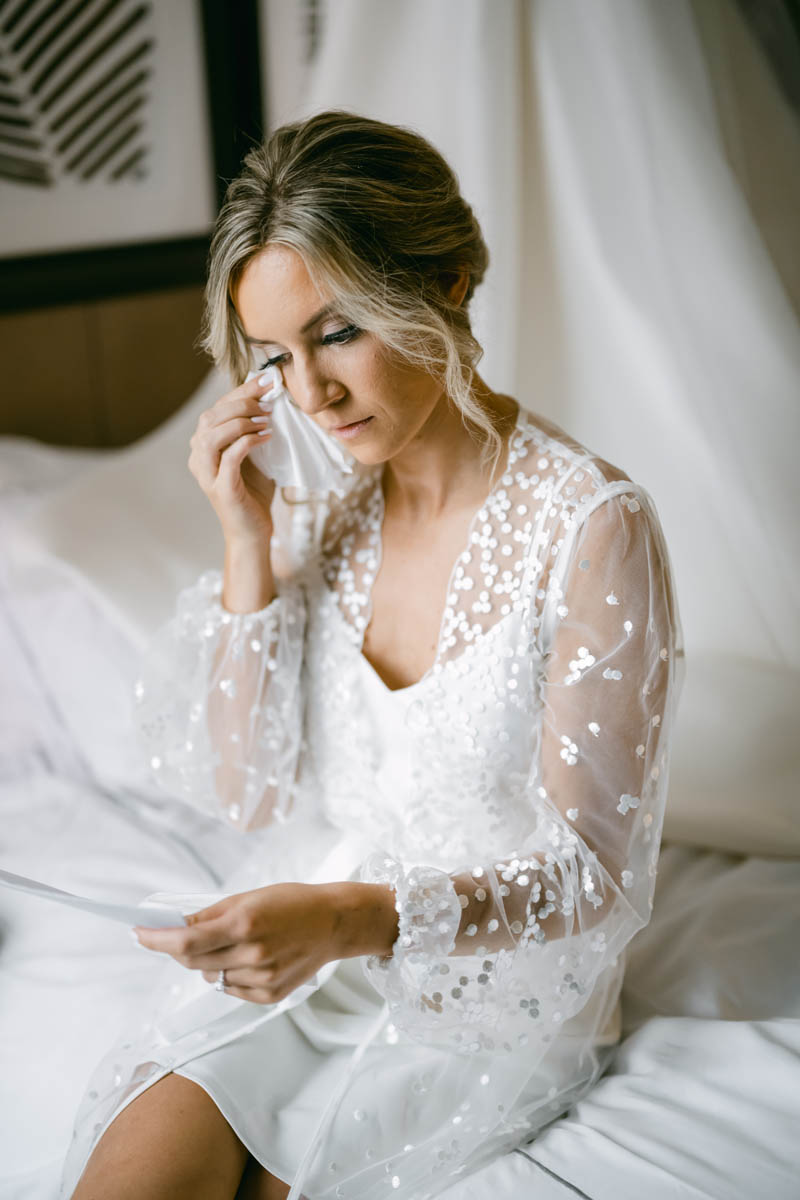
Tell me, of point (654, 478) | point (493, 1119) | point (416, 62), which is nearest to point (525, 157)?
point (416, 62)

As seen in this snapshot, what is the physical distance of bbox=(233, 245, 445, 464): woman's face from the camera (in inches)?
35.8

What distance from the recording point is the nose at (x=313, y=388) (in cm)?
94

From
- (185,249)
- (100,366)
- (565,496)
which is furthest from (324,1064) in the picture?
(185,249)

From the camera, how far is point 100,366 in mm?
2295

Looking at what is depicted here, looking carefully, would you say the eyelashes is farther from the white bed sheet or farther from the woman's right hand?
the white bed sheet

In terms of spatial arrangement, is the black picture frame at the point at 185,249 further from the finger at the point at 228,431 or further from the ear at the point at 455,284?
the ear at the point at 455,284

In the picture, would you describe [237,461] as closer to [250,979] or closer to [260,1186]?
[250,979]

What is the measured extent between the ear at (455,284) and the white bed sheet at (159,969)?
0.78 metres

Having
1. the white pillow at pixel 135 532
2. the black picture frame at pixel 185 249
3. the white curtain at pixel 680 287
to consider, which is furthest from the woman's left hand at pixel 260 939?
the black picture frame at pixel 185 249

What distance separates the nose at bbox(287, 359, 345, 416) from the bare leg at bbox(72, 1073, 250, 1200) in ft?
2.09

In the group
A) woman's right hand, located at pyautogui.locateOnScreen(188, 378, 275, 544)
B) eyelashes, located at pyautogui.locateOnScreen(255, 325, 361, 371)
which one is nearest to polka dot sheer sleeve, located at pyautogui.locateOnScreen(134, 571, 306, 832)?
woman's right hand, located at pyautogui.locateOnScreen(188, 378, 275, 544)

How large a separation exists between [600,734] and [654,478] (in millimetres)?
725

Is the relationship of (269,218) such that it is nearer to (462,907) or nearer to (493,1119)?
(462,907)

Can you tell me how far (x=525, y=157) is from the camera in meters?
1.55
